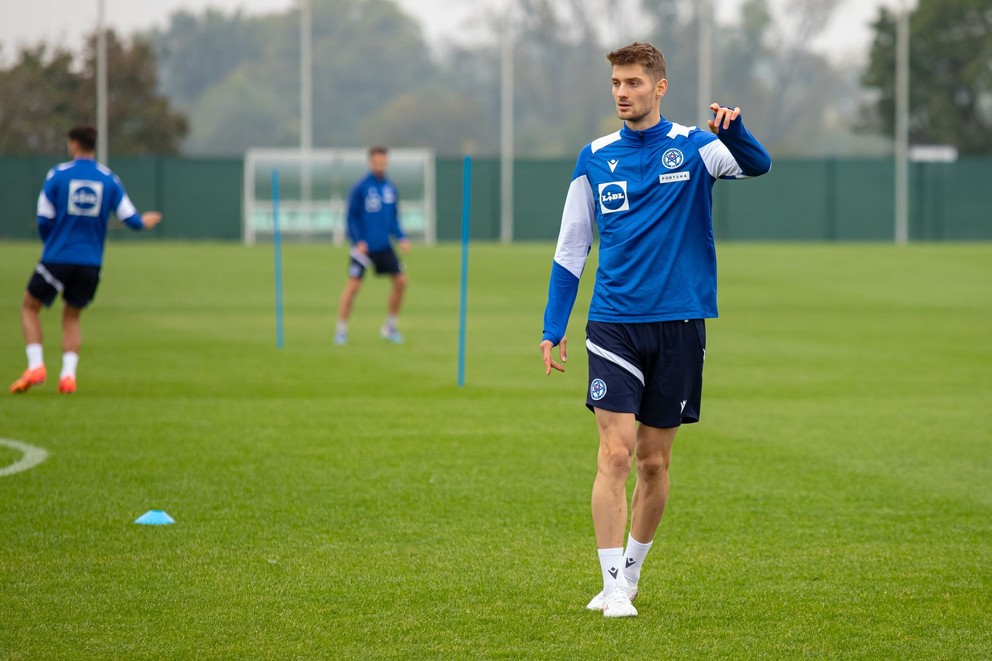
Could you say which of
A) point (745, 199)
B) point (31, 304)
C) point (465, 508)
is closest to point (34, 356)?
point (31, 304)

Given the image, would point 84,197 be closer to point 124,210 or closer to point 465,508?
point 124,210

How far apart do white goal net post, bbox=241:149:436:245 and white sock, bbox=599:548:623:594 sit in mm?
41899

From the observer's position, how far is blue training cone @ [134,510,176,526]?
292 inches

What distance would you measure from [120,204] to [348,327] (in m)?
7.54

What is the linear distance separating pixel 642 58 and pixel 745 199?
44593mm

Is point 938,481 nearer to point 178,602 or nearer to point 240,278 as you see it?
point 178,602

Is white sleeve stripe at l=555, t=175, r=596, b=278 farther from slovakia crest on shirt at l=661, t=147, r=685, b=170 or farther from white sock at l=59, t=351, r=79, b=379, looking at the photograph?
white sock at l=59, t=351, r=79, b=379

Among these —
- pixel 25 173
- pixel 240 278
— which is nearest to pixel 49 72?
pixel 25 173

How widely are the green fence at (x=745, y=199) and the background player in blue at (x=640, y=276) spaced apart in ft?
142

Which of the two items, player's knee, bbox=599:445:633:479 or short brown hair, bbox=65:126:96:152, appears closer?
player's knee, bbox=599:445:633:479

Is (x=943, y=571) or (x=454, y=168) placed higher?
(x=454, y=168)

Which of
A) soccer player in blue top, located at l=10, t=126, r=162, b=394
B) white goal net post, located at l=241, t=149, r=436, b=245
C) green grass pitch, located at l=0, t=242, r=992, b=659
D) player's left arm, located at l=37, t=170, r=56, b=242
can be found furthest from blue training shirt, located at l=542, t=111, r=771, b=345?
white goal net post, located at l=241, t=149, r=436, b=245

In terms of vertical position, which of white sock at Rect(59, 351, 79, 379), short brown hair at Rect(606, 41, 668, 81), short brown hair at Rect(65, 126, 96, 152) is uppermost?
short brown hair at Rect(65, 126, 96, 152)

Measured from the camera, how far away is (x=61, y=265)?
1269 centimetres
